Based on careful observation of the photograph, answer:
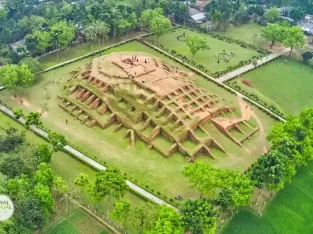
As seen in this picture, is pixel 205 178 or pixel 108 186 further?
pixel 205 178

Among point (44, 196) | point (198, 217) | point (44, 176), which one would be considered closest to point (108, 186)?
point (44, 196)

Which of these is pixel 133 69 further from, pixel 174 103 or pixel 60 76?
pixel 60 76

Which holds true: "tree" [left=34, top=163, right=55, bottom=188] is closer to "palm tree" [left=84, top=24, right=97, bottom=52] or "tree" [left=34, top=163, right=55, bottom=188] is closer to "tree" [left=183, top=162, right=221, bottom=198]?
"tree" [left=183, top=162, right=221, bottom=198]

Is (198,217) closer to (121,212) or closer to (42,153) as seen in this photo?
(121,212)

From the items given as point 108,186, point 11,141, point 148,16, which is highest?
point 108,186

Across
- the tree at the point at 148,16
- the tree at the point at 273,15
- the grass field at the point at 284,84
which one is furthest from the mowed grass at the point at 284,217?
the tree at the point at 273,15

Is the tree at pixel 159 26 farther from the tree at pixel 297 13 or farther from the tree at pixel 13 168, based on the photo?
the tree at pixel 13 168
